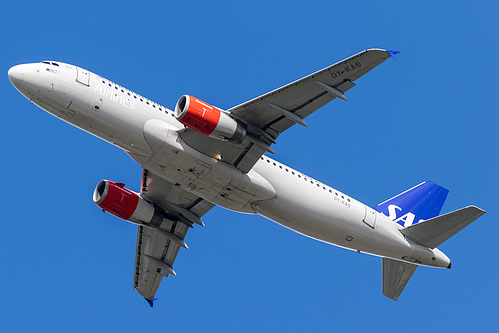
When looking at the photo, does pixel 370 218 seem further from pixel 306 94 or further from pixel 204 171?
pixel 204 171

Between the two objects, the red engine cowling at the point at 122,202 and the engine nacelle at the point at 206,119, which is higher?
the engine nacelle at the point at 206,119

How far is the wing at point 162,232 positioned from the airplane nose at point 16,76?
1139 cm

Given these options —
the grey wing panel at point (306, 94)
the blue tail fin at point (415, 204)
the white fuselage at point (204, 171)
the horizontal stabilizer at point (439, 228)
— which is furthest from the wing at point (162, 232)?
the horizontal stabilizer at point (439, 228)

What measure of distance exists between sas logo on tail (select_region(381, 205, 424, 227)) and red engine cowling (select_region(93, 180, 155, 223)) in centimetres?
1564

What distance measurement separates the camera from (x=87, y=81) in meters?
38.0

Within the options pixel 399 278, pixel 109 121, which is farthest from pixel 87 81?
pixel 399 278

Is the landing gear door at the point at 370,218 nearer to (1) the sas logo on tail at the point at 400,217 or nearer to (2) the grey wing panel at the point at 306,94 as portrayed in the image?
(1) the sas logo on tail at the point at 400,217

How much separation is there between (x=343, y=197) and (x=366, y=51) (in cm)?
1103

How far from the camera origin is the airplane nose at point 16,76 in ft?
121

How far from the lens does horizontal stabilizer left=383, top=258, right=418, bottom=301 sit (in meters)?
46.1

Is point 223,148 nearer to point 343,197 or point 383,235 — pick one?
point 343,197

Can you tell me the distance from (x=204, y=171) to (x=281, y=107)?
221 inches

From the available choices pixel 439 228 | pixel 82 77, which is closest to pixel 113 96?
pixel 82 77

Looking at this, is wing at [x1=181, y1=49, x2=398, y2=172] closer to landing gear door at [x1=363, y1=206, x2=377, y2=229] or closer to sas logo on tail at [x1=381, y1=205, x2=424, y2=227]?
landing gear door at [x1=363, y1=206, x2=377, y2=229]
